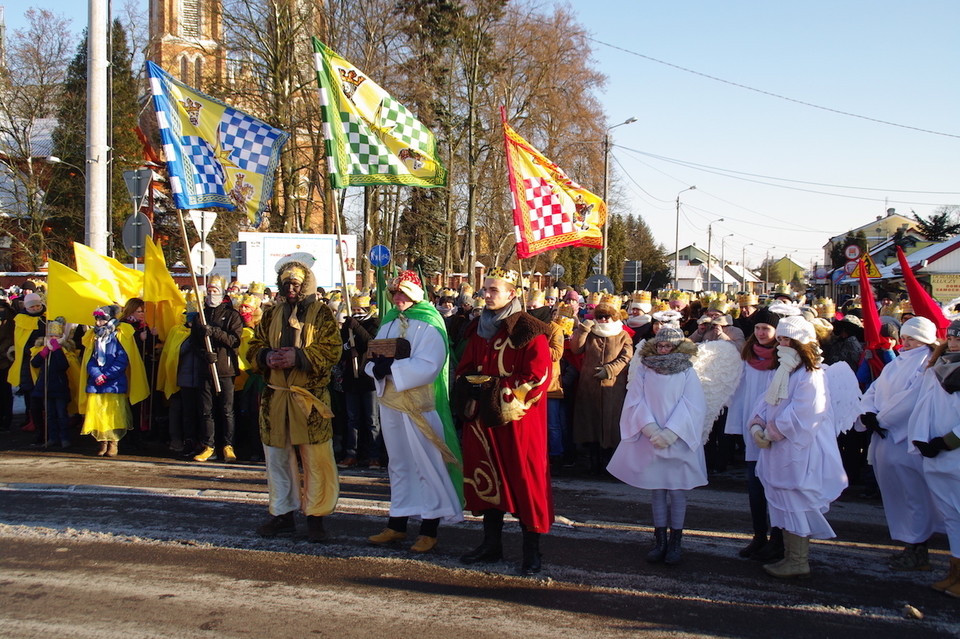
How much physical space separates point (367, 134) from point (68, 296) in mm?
4563

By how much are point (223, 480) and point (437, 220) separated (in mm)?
30559

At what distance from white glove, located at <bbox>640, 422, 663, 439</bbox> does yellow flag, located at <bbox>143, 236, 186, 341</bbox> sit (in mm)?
6617

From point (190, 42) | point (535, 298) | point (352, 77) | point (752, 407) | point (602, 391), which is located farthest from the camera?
point (190, 42)

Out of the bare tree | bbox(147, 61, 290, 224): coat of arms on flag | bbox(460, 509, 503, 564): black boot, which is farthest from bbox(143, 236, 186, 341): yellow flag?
the bare tree

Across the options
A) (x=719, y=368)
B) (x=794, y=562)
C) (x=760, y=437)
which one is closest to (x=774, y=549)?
(x=794, y=562)

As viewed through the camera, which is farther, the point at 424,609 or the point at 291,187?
the point at 291,187

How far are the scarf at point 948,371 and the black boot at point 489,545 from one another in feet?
9.63

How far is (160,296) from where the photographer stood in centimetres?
1016

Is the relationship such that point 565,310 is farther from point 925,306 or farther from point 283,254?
point 283,254

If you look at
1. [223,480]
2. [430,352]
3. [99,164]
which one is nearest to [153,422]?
[223,480]

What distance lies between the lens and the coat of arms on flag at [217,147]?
30.4 ft

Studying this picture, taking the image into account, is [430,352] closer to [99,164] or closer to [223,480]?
[223,480]

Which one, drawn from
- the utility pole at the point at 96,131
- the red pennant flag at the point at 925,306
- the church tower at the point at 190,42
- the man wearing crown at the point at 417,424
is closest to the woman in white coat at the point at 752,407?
the red pennant flag at the point at 925,306

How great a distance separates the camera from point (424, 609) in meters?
4.73
